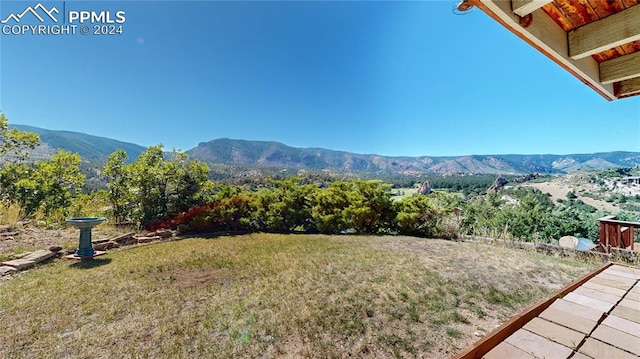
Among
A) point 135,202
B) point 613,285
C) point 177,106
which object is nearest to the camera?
point 613,285

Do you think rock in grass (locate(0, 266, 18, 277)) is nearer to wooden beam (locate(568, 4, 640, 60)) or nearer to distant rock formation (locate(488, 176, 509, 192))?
wooden beam (locate(568, 4, 640, 60))

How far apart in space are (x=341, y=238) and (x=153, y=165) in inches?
235

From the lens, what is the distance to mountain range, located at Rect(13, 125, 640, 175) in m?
83.2

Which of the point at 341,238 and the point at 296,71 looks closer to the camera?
the point at 341,238

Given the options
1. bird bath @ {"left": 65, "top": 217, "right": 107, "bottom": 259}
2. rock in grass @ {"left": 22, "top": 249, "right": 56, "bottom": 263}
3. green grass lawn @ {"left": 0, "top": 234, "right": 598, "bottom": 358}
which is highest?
bird bath @ {"left": 65, "top": 217, "right": 107, "bottom": 259}

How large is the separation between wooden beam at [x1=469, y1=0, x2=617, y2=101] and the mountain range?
261ft

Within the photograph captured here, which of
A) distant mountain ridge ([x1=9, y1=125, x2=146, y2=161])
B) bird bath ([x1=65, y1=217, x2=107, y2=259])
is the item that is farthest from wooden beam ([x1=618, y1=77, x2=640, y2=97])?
distant mountain ridge ([x1=9, y1=125, x2=146, y2=161])

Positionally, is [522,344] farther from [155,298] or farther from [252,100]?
[252,100]

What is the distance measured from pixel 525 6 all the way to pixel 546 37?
0.37m

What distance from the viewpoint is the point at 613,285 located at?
2229mm

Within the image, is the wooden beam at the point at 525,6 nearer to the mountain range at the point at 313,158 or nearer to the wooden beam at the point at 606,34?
the wooden beam at the point at 606,34

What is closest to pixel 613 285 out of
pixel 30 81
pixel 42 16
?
pixel 42 16

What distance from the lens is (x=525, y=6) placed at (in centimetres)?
95

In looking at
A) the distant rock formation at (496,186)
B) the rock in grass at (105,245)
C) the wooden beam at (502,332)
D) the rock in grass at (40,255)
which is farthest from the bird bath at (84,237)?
the distant rock formation at (496,186)
